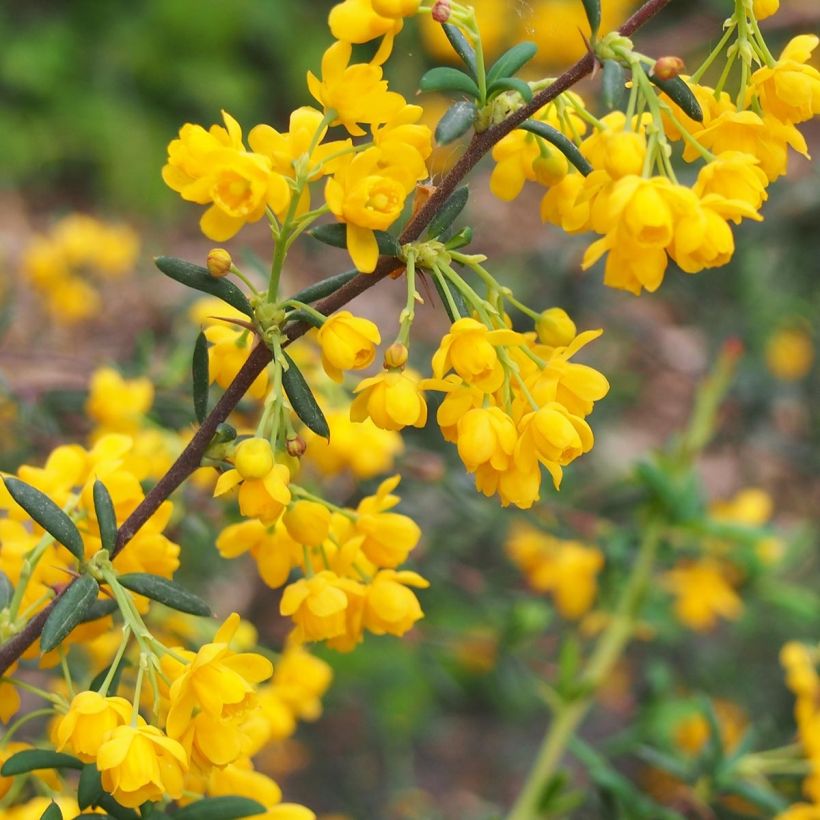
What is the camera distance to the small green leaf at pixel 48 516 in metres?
0.78

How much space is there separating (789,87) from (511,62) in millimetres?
187

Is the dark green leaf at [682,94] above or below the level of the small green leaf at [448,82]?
above

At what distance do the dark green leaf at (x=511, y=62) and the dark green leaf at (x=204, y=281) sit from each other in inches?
8.8

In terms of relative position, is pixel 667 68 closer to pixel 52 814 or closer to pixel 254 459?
pixel 254 459

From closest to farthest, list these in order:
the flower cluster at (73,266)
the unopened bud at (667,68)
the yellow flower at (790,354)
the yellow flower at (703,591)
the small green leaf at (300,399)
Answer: the unopened bud at (667,68) → the small green leaf at (300,399) → the yellow flower at (703,591) → the flower cluster at (73,266) → the yellow flower at (790,354)

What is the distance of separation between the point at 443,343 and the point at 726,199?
8.0 inches

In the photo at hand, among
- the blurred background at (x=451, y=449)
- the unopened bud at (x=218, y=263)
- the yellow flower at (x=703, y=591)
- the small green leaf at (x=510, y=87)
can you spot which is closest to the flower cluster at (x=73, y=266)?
the blurred background at (x=451, y=449)

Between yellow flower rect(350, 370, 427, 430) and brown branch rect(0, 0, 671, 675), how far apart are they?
6 cm

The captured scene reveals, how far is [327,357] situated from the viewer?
735 mm

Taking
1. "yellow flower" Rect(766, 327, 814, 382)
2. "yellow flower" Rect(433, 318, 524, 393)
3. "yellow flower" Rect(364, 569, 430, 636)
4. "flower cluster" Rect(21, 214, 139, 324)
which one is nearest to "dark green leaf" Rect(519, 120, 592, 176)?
"yellow flower" Rect(433, 318, 524, 393)

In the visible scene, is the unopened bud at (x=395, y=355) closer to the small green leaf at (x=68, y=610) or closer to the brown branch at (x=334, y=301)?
the brown branch at (x=334, y=301)

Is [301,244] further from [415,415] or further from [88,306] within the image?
[415,415]

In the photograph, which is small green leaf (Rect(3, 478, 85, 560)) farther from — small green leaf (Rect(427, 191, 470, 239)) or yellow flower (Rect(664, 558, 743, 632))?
yellow flower (Rect(664, 558, 743, 632))

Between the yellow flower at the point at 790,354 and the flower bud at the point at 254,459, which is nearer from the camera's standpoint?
the flower bud at the point at 254,459
